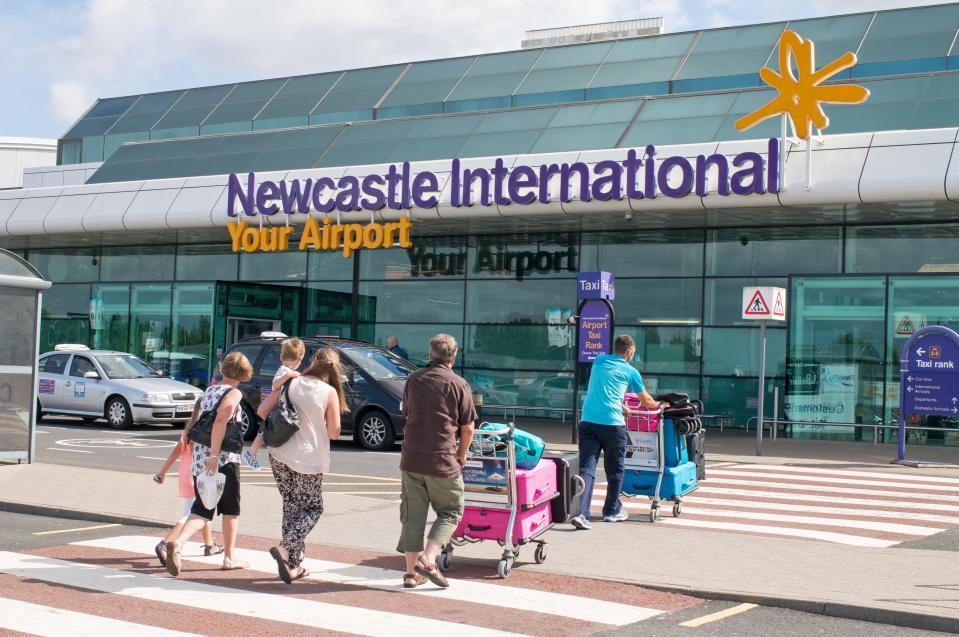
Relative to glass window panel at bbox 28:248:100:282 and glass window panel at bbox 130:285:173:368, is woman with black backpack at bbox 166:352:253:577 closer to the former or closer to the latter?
glass window panel at bbox 130:285:173:368

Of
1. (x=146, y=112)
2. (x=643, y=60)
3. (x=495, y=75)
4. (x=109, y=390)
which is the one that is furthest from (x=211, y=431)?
(x=146, y=112)

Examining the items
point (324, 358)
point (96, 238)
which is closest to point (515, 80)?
point (96, 238)

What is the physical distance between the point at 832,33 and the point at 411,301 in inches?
454

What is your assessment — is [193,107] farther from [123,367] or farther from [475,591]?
[475,591]

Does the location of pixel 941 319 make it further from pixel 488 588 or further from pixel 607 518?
pixel 488 588

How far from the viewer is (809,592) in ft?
25.2

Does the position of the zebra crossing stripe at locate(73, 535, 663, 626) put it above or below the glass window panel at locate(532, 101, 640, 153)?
below

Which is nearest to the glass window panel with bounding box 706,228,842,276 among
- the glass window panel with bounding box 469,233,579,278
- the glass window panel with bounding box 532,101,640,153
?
the glass window panel with bounding box 532,101,640,153

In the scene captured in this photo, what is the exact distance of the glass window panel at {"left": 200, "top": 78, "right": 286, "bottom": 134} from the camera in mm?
→ 33594

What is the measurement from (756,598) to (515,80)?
2329 centimetres

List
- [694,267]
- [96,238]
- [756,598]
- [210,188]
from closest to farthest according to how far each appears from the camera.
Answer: [756,598], [694,267], [210,188], [96,238]

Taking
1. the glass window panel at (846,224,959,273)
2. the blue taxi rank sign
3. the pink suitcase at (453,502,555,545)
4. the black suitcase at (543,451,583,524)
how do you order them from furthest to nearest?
the glass window panel at (846,224,959,273)
the blue taxi rank sign
the black suitcase at (543,451,583,524)
the pink suitcase at (453,502,555,545)

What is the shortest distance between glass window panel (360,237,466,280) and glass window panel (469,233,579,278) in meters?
0.40

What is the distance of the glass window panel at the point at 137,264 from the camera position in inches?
1292
